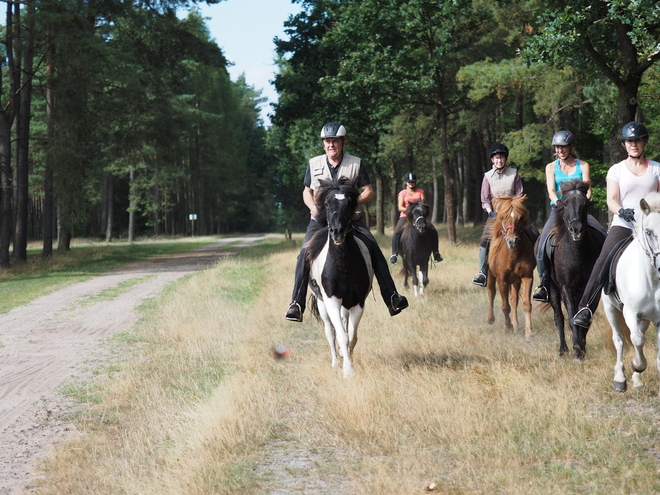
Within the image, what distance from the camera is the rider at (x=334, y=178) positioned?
799 cm

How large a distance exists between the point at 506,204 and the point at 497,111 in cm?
2481

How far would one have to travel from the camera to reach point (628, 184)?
283 inches

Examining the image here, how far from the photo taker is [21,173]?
91.8 feet

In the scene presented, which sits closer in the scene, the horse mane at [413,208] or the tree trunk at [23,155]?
the horse mane at [413,208]

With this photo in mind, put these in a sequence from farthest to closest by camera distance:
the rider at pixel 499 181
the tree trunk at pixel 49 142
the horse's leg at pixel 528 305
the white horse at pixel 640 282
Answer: the tree trunk at pixel 49 142 → the rider at pixel 499 181 → the horse's leg at pixel 528 305 → the white horse at pixel 640 282

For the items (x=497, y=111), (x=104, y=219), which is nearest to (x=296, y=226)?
(x=104, y=219)

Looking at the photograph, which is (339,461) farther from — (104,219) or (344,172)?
(104,219)

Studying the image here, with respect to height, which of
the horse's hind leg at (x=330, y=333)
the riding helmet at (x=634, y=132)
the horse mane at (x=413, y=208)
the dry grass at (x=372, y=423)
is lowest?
the dry grass at (x=372, y=423)

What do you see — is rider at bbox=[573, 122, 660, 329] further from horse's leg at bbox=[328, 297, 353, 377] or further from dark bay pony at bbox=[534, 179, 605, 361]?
horse's leg at bbox=[328, 297, 353, 377]

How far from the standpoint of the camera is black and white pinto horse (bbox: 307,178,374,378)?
7496mm

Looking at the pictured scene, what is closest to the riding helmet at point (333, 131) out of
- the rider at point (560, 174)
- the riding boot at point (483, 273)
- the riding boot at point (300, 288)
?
the riding boot at point (300, 288)

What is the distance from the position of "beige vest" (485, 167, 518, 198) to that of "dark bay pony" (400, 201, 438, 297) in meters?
3.99

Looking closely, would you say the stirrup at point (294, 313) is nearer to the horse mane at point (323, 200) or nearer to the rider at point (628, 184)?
the horse mane at point (323, 200)

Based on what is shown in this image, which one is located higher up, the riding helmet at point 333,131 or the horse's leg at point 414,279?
the riding helmet at point 333,131
